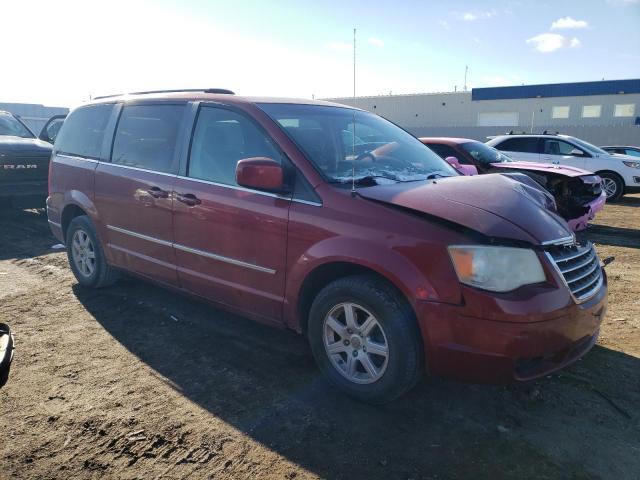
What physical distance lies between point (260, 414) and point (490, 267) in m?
1.58

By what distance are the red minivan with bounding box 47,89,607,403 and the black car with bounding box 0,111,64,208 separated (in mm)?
5013

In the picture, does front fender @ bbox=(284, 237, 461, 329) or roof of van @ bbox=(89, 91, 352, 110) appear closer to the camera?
front fender @ bbox=(284, 237, 461, 329)

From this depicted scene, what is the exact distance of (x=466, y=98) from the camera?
1586 inches

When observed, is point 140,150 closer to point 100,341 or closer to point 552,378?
point 100,341

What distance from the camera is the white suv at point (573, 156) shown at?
41.4ft

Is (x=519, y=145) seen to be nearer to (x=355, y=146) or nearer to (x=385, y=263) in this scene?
(x=355, y=146)

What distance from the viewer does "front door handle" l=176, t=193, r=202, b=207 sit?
12.3ft

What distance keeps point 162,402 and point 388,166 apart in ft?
7.38

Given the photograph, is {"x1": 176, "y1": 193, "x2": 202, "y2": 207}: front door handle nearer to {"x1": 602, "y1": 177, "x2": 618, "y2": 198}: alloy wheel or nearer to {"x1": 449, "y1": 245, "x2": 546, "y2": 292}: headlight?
{"x1": 449, "y1": 245, "x2": 546, "y2": 292}: headlight

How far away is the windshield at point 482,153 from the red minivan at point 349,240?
5385 mm

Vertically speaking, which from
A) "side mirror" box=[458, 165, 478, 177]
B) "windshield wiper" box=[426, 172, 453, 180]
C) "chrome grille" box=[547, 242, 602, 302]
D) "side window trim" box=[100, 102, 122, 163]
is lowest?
"chrome grille" box=[547, 242, 602, 302]

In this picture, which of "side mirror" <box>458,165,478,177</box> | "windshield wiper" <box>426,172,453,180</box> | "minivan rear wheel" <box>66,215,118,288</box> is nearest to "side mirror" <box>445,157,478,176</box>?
"side mirror" <box>458,165,478,177</box>

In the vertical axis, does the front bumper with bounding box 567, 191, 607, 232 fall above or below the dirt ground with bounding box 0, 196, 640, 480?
above

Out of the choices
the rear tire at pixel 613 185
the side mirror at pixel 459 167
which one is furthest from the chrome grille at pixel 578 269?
the rear tire at pixel 613 185
